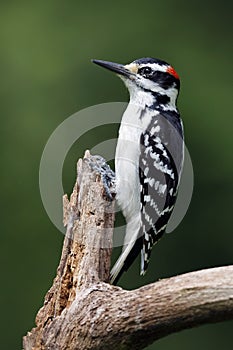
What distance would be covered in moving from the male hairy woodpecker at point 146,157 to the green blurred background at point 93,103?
2.48 meters

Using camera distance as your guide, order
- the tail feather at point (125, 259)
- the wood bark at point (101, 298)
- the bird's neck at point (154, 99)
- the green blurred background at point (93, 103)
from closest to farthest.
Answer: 1. the wood bark at point (101, 298)
2. the tail feather at point (125, 259)
3. the bird's neck at point (154, 99)
4. the green blurred background at point (93, 103)

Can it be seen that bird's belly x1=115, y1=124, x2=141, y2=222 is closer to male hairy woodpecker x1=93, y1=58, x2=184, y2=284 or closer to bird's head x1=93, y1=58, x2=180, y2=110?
male hairy woodpecker x1=93, y1=58, x2=184, y2=284

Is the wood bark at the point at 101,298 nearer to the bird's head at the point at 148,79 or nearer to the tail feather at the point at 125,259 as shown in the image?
the tail feather at the point at 125,259

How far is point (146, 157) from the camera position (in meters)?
5.38

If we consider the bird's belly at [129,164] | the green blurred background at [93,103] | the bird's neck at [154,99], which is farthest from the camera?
the green blurred background at [93,103]

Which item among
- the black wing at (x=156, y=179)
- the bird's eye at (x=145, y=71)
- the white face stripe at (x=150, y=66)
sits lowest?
the black wing at (x=156, y=179)

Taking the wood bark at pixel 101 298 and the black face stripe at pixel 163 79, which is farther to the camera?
the black face stripe at pixel 163 79

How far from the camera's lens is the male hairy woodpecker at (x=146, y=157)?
5.33 meters

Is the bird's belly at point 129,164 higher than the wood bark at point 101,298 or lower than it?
higher

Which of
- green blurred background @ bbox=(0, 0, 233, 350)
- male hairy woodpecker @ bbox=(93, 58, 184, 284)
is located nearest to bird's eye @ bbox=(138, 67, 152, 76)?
male hairy woodpecker @ bbox=(93, 58, 184, 284)

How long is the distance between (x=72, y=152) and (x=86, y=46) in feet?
4.59

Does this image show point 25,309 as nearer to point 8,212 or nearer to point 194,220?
point 8,212

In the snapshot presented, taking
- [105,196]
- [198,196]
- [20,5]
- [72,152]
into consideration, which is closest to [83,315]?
[105,196]

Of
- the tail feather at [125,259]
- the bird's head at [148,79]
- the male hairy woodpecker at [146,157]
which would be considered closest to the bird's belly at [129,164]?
the male hairy woodpecker at [146,157]
